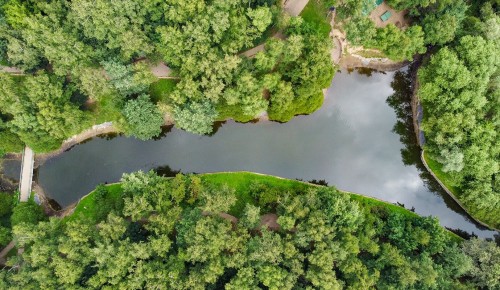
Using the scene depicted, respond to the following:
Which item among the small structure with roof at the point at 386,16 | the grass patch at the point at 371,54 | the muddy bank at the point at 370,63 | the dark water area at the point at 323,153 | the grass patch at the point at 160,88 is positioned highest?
the small structure with roof at the point at 386,16

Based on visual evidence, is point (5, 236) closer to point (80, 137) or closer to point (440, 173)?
point (80, 137)

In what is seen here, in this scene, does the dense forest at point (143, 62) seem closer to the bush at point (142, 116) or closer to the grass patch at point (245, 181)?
the bush at point (142, 116)

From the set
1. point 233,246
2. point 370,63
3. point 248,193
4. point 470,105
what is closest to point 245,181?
point 248,193

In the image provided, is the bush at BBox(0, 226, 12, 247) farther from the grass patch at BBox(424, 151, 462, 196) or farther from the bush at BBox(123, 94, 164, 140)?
the grass patch at BBox(424, 151, 462, 196)

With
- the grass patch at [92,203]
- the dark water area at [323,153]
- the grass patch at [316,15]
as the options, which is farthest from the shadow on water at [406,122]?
the grass patch at [92,203]

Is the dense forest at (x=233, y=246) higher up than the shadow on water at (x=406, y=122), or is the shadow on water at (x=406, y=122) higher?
the shadow on water at (x=406, y=122)
